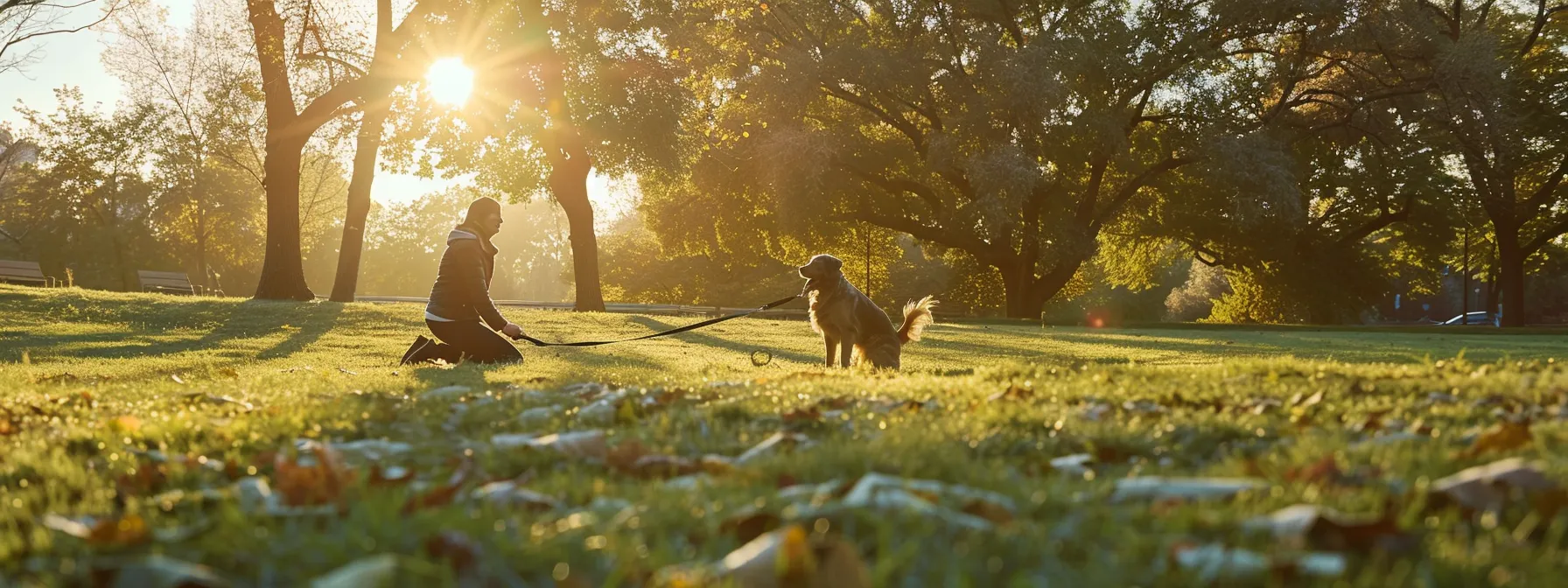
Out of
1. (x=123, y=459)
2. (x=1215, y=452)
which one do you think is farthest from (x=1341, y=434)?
(x=123, y=459)

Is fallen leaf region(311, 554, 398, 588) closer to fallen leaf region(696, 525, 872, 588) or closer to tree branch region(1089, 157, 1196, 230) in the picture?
fallen leaf region(696, 525, 872, 588)

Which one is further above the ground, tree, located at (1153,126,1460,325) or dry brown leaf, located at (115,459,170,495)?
tree, located at (1153,126,1460,325)

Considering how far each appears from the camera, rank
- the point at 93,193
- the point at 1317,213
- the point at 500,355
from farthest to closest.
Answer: the point at 93,193
the point at 1317,213
the point at 500,355

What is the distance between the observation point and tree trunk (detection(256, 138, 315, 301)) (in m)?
25.8

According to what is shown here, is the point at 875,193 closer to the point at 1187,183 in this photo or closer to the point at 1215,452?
the point at 1187,183

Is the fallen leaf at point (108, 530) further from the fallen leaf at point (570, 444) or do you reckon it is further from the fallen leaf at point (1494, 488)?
the fallen leaf at point (1494, 488)

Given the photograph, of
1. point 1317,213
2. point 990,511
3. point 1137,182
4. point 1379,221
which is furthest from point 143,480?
point 1317,213

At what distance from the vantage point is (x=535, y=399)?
600 cm

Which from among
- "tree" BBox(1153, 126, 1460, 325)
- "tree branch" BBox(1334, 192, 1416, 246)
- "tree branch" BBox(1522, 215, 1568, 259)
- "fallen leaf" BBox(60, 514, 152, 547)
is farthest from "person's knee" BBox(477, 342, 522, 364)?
"tree branch" BBox(1522, 215, 1568, 259)

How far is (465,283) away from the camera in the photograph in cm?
1057

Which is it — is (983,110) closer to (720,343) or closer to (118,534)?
(720,343)

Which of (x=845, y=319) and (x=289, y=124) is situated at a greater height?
(x=289, y=124)

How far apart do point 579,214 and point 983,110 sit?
13.9m

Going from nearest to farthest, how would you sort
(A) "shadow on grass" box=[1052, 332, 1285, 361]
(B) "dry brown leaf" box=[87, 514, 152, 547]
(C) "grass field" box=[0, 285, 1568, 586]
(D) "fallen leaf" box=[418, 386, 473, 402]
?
(C) "grass field" box=[0, 285, 1568, 586] < (B) "dry brown leaf" box=[87, 514, 152, 547] < (D) "fallen leaf" box=[418, 386, 473, 402] < (A) "shadow on grass" box=[1052, 332, 1285, 361]
